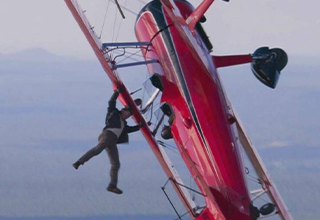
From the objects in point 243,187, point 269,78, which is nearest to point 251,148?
point 269,78

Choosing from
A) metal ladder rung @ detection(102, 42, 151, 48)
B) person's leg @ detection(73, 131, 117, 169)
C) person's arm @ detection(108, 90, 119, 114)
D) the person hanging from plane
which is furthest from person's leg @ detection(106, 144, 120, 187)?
metal ladder rung @ detection(102, 42, 151, 48)

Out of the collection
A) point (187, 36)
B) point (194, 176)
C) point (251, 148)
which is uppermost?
point (187, 36)

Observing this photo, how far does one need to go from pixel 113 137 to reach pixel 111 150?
10.0 inches

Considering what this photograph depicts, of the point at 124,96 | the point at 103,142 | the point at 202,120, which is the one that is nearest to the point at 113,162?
the point at 103,142

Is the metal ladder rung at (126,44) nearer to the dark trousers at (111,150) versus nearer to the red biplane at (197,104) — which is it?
the red biplane at (197,104)

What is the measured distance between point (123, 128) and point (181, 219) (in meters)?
2.13

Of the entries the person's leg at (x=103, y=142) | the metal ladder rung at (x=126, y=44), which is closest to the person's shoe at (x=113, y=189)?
the person's leg at (x=103, y=142)

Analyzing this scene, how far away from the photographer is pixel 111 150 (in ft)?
77.7

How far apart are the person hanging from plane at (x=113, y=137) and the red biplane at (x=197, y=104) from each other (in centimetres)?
110

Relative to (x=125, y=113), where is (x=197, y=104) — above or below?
below

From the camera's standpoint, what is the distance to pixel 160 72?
25438 mm

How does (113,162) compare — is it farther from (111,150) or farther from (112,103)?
(112,103)

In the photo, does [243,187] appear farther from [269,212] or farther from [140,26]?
[140,26]

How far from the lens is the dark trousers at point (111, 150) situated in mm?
23516
